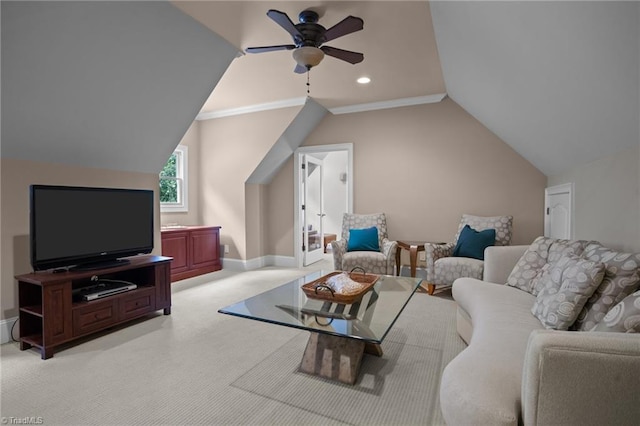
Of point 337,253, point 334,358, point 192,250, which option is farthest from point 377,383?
point 192,250

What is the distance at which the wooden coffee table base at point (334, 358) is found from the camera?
76.5 inches

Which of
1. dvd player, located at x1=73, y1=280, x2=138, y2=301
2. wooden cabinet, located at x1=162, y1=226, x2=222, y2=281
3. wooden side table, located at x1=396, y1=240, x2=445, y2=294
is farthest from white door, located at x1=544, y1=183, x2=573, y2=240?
wooden cabinet, located at x1=162, y1=226, x2=222, y2=281

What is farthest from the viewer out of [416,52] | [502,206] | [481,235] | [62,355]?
[502,206]

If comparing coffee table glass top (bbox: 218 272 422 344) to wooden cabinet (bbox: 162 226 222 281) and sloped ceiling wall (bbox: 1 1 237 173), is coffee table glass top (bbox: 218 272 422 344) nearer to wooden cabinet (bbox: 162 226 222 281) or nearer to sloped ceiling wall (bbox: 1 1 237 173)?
sloped ceiling wall (bbox: 1 1 237 173)

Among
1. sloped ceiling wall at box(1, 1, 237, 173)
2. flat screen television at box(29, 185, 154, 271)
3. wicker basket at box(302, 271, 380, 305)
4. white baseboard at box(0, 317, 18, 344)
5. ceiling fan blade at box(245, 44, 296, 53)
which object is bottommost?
white baseboard at box(0, 317, 18, 344)

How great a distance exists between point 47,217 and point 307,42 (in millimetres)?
2449

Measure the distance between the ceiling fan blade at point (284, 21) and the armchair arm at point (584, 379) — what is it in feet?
7.61

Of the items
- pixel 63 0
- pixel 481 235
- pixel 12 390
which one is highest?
pixel 63 0

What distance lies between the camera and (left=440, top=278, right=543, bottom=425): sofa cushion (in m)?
1.07

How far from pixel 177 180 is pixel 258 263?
1.94 meters

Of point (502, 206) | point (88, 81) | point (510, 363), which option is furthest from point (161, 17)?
point (502, 206)

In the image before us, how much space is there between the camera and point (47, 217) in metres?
2.47

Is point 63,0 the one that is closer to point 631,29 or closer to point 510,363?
point 631,29

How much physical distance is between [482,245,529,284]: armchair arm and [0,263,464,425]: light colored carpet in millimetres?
571
